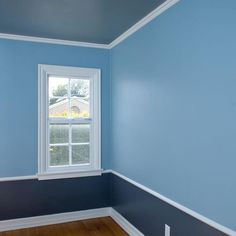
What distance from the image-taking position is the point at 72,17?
2.63 metres

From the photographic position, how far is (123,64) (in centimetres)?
321

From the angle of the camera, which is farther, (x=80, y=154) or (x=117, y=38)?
(x=80, y=154)

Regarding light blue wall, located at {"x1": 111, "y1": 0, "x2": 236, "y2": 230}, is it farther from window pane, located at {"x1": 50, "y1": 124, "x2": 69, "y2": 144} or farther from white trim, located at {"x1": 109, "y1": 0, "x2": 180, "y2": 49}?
window pane, located at {"x1": 50, "y1": 124, "x2": 69, "y2": 144}

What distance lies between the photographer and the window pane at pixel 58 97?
3.40 meters

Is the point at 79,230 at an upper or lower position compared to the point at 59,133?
lower

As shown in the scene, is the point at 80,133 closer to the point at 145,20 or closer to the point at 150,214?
the point at 150,214

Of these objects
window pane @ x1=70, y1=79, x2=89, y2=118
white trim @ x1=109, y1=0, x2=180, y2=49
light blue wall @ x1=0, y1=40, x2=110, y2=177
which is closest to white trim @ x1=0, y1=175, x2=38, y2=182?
light blue wall @ x1=0, y1=40, x2=110, y2=177

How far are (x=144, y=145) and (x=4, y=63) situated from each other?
2.00 m

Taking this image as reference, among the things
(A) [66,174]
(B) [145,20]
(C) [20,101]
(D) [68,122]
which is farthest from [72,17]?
(A) [66,174]

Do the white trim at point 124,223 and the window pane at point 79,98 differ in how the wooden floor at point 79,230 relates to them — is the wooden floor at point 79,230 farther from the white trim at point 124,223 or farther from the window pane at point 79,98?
the window pane at point 79,98

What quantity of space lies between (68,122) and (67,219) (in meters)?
1.30

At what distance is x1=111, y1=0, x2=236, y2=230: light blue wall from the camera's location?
166 centimetres

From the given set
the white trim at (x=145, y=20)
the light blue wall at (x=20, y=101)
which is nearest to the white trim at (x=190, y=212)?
the light blue wall at (x=20, y=101)

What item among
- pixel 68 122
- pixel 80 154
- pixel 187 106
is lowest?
pixel 80 154
